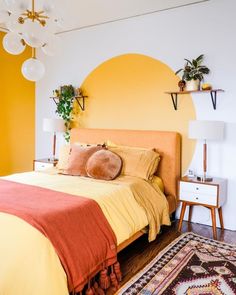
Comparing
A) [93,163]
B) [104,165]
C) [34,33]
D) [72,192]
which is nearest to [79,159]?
[93,163]

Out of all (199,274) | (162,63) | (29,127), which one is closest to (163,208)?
(199,274)

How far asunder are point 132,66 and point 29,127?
227 centimetres

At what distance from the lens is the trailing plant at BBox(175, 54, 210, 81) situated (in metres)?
3.35

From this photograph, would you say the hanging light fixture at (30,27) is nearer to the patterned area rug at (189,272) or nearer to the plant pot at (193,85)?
the plant pot at (193,85)

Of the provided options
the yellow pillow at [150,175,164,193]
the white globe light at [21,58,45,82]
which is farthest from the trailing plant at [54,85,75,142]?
the white globe light at [21,58,45,82]

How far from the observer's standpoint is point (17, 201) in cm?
219

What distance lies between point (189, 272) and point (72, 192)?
1217 mm

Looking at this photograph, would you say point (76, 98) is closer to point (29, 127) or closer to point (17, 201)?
point (29, 127)

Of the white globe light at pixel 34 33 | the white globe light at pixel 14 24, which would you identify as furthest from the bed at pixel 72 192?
the white globe light at pixel 14 24

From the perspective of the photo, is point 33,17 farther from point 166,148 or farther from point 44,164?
point 44,164

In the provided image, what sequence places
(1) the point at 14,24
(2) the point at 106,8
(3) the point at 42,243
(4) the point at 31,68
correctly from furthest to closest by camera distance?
(2) the point at 106,8 → (4) the point at 31,68 → (1) the point at 14,24 → (3) the point at 42,243

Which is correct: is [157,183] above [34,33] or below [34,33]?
below

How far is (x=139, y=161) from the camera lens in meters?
3.32

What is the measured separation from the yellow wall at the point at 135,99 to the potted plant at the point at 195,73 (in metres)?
0.18
